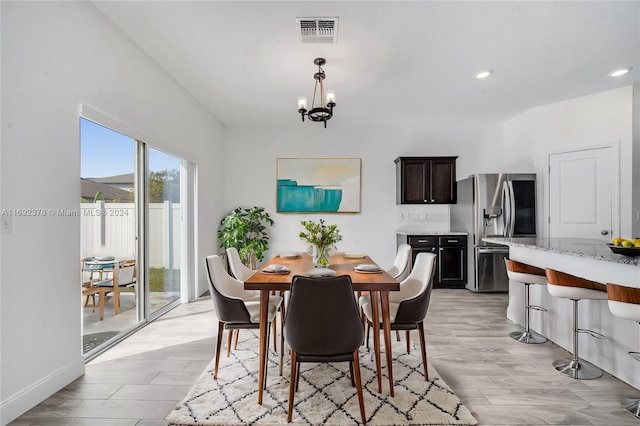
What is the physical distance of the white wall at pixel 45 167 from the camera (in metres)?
1.95

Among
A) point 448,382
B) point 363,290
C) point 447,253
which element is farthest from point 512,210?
point 363,290

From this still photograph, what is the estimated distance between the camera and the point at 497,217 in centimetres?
506

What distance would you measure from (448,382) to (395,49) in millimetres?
2911

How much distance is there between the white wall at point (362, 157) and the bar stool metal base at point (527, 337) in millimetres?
2656

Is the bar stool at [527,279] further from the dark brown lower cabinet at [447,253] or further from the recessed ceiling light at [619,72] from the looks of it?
the recessed ceiling light at [619,72]

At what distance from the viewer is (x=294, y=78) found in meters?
3.84

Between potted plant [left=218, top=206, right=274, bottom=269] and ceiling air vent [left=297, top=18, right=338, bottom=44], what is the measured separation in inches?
126

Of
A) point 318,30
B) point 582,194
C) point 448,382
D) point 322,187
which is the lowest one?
point 448,382

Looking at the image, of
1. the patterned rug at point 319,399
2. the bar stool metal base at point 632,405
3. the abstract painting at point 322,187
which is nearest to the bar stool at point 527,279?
the bar stool metal base at point 632,405

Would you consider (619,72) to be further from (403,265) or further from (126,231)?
(126,231)

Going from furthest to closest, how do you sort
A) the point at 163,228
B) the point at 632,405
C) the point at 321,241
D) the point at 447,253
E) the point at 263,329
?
the point at 447,253 < the point at 163,228 < the point at 321,241 < the point at 263,329 < the point at 632,405

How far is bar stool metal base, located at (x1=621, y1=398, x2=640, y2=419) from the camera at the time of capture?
2039 millimetres

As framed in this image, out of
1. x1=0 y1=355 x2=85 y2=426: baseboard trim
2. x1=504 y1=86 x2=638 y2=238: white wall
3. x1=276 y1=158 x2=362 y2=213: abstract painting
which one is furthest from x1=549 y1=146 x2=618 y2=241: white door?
x1=0 y1=355 x2=85 y2=426: baseboard trim

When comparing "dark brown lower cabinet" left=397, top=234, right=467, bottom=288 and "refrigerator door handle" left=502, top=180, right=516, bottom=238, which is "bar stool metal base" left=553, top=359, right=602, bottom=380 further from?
"dark brown lower cabinet" left=397, top=234, right=467, bottom=288
